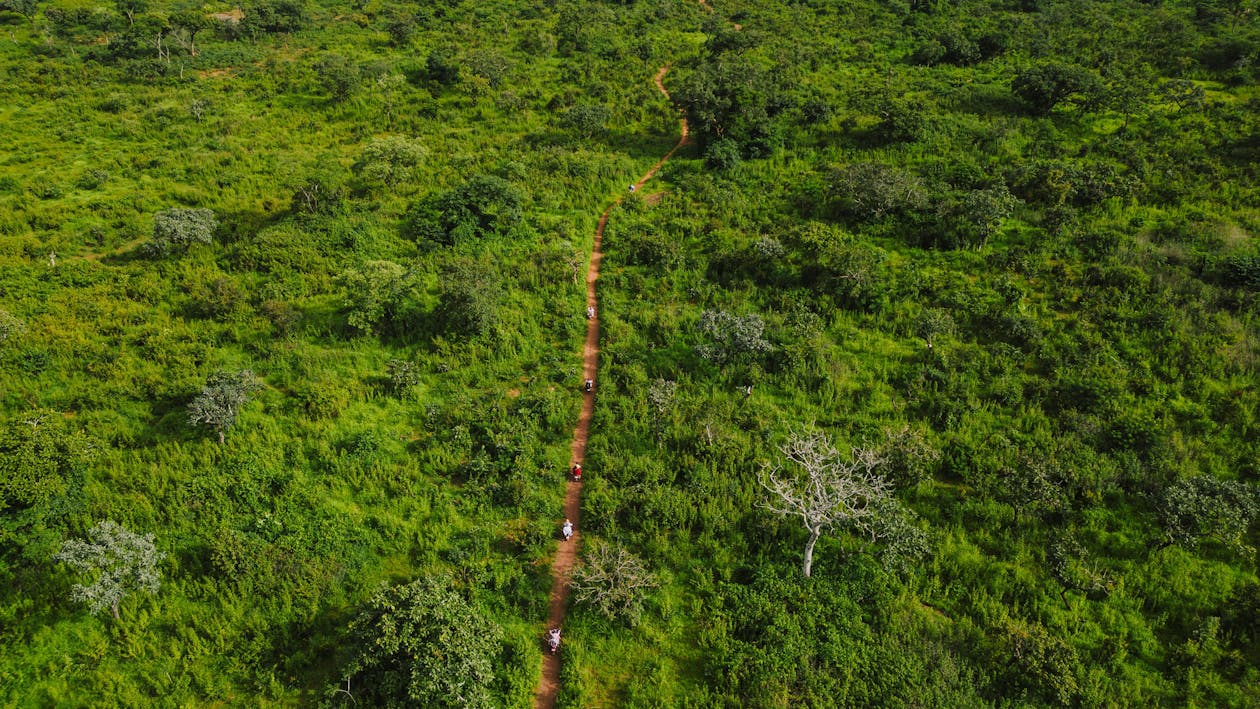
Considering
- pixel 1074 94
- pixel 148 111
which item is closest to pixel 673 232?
pixel 1074 94

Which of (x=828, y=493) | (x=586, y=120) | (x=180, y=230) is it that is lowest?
(x=180, y=230)

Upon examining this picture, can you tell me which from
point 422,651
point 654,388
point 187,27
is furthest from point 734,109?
point 187,27

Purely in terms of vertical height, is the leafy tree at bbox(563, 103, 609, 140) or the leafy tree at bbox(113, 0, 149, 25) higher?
the leafy tree at bbox(113, 0, 149, 25)

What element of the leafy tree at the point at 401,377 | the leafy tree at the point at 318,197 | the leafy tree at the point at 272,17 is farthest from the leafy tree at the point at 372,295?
the leafy tree at the point at 272,17

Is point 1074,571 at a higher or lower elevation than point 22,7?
lower

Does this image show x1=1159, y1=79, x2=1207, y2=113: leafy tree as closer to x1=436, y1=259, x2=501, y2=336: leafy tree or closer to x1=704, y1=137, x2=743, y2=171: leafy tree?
x1=704, y1=137, x2=743, y2=171: leafy tree

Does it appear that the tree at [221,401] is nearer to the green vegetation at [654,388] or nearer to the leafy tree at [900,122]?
the green vegetation at [654,388]

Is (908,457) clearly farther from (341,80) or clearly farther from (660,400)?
(341,80)

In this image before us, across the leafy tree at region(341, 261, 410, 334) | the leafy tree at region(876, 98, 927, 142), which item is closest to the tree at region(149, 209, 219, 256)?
the leafy tree at region(341, 261, 410, 334)
